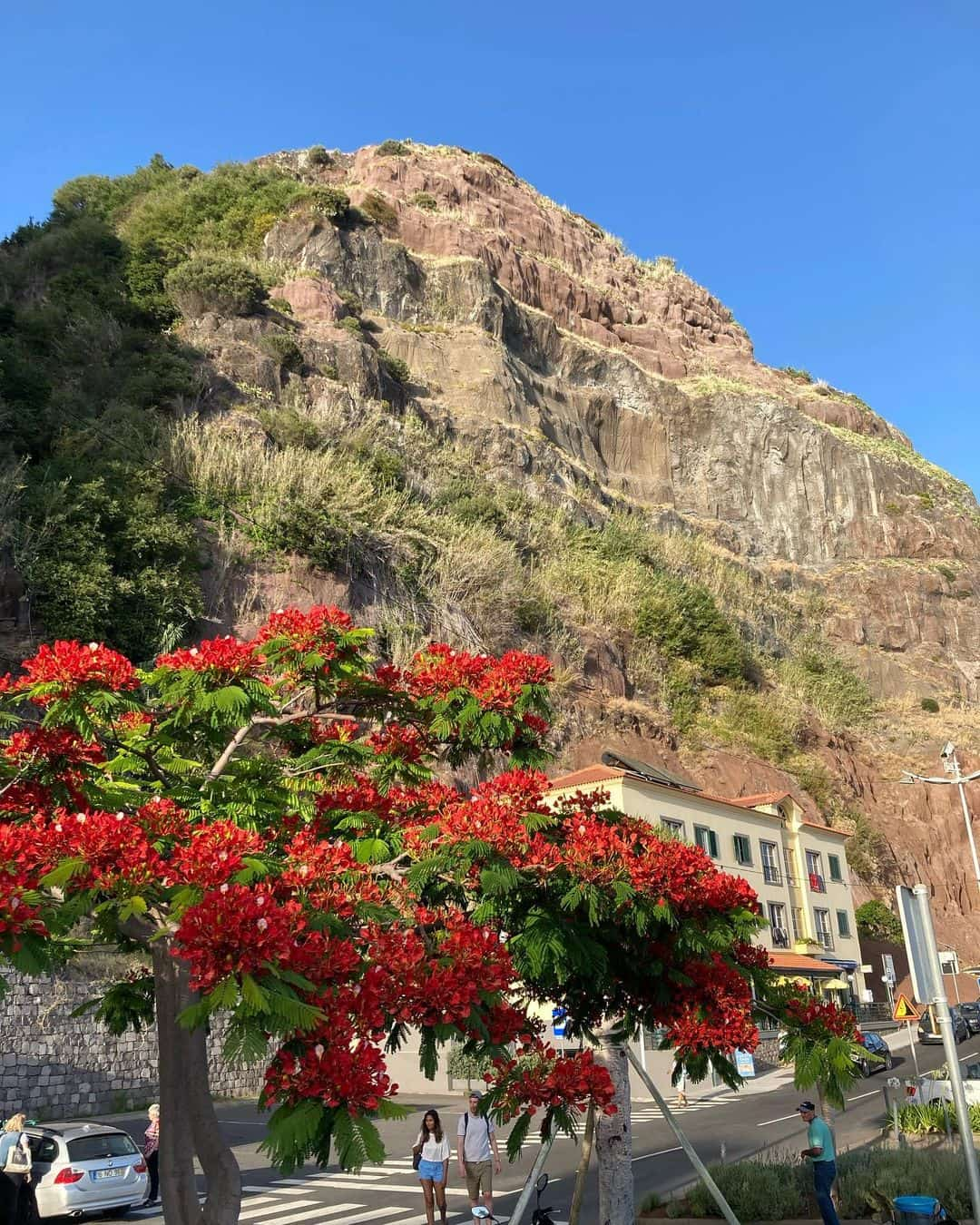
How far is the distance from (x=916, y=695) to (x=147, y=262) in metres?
52.4

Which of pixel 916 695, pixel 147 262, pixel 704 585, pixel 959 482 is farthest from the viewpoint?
pixel 959 482

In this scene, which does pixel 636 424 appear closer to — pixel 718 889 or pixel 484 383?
pixel 484 383

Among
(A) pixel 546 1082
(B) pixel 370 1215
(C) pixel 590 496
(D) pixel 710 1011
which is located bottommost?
(B) pixel 370 1215

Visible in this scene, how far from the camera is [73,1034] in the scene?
18.2 meters

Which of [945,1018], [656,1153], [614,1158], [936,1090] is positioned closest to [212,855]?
[614,1158]

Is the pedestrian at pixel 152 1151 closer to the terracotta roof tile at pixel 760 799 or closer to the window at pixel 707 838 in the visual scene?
the window at pixel 707 838

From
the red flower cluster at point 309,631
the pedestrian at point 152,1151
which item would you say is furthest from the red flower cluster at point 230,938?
the pedestrian at point 152,1151

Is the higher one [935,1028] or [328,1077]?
[328,1077]

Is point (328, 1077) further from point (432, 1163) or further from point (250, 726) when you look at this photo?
point (432, 1163)

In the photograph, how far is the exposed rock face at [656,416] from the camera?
50844 mm

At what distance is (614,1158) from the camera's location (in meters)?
7.98

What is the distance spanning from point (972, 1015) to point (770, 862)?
358 inches

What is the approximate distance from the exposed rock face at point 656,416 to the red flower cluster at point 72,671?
121 ft

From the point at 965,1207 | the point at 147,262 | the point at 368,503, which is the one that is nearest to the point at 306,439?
the point at 368,503
